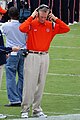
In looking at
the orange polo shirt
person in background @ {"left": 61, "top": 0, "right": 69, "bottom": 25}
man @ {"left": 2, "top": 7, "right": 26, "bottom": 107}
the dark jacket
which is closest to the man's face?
the orange polo shirt

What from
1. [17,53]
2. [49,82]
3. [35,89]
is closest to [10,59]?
[17,53]

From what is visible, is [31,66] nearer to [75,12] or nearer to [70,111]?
[70,111]

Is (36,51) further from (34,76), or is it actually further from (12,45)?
(12,45)

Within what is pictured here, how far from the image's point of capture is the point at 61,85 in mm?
14727

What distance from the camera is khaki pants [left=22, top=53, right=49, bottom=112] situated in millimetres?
10422

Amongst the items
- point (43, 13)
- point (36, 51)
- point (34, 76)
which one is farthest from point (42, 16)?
point (34, 76)

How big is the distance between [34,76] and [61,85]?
4315mm

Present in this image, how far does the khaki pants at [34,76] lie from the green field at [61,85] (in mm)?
598

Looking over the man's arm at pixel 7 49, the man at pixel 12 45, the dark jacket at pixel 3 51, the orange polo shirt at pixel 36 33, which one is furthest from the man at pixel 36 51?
the man at pixel 12 45

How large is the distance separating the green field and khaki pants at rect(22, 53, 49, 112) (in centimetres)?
60

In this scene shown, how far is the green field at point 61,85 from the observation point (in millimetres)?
11867

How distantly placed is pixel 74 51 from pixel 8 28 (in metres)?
9.86

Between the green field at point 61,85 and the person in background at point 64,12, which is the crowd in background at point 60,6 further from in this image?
the green field at point 61,85

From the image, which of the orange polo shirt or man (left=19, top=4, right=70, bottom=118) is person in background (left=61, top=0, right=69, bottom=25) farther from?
the orange polo shirt
